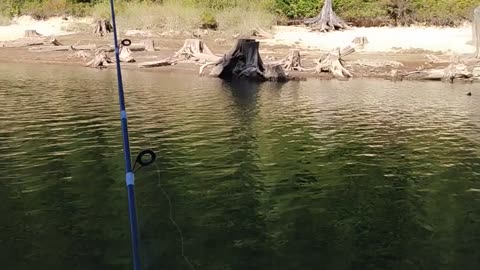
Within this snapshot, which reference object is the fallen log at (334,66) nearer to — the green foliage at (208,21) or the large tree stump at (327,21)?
the large tree stump at (327,21)

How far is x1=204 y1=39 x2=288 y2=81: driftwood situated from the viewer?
27922mm

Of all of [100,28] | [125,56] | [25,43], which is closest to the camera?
[125,56]

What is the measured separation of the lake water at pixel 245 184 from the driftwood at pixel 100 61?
11.1 meters

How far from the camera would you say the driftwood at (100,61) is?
32.6 m

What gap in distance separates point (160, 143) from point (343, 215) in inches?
243

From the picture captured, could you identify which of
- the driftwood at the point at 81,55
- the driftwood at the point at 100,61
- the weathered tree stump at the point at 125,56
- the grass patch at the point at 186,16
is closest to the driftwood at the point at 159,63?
the weathered tree stump at the point at 125,56

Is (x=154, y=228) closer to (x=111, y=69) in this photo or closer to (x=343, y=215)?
(x=343, y=215)

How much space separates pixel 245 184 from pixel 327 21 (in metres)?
33.4

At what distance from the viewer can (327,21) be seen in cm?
4297

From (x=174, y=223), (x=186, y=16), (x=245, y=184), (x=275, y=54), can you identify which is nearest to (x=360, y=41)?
(x=275, y=54)

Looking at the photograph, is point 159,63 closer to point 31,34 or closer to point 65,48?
point 65,48

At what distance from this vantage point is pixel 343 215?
976 centimetres

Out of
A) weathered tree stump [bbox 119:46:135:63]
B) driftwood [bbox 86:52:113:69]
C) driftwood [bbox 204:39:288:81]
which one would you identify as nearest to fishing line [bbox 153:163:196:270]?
driftwood [bbox 204:39:288:81]

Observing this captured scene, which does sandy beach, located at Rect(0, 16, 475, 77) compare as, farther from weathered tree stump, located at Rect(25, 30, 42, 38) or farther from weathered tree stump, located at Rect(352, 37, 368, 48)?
weathered tree stump, located at Rect(25, 30, 42, 38)
